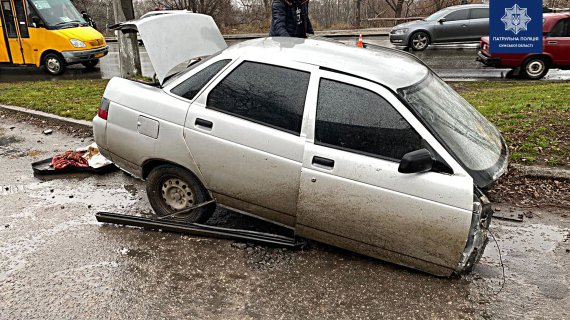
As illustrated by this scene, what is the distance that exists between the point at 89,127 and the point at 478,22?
15072 millimetres

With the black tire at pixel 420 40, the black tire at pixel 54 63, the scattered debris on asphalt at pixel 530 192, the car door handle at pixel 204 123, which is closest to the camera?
the car door handle at pixel 204 123

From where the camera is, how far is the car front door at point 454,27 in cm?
1831

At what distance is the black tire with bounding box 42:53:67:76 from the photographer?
1516 cm

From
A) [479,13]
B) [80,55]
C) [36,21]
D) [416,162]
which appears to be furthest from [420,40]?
[416,162]

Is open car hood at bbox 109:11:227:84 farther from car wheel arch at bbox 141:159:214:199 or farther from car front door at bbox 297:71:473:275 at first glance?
car front door at bbox 297:71:473:275

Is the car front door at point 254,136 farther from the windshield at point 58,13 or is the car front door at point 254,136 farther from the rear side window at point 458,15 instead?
the rear side window at point 458,15

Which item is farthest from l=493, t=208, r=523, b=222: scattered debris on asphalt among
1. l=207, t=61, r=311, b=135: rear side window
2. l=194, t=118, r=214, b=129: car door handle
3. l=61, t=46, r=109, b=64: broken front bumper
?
l=61, t=46, r=109, b=64: broken front bumper

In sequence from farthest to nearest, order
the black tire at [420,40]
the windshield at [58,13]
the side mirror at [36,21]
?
the black tire at [420,40], the windshield at [58,13], the side mirror at [36,21]

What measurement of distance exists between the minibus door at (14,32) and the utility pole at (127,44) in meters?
5.26

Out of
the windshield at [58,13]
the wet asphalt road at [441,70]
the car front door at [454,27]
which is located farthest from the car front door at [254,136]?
the car front door at [454,27]

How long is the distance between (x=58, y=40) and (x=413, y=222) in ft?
46.1

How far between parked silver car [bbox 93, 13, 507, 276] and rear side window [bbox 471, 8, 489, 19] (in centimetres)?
1509

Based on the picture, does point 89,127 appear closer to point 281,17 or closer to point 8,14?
point 281,17

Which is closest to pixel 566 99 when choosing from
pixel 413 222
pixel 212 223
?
pixel 413 222
